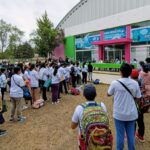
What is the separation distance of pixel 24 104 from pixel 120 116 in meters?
6.93

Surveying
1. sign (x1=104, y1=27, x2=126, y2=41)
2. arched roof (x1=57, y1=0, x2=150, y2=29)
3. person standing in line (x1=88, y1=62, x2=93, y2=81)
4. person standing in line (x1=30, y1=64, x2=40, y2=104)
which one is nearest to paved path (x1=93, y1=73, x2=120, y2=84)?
person standing in line (x1=88, y1=62, x2=93, y2=81)

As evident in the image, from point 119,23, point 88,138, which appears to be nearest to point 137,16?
point 119,23

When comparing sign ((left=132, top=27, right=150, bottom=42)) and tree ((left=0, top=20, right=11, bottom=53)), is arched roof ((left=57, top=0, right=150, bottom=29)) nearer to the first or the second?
sign ((left=132, top=27, right=150, bottom=42))

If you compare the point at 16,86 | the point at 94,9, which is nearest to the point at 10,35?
the point at 94,9

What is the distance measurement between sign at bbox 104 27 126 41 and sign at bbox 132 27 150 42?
1.73 meters

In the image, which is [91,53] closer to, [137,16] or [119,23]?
[119,23]

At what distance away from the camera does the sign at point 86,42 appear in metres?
34.2

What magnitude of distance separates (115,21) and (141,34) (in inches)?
217

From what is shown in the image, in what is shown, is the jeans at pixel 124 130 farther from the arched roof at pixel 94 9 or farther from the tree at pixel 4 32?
the tree at pixel 4 32

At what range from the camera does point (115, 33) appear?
3022 centimetres

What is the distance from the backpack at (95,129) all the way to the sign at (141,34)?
77.4 ft

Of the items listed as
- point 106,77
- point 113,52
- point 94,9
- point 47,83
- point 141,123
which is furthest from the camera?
point 94,9

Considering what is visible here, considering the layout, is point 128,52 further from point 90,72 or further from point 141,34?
point 90,72

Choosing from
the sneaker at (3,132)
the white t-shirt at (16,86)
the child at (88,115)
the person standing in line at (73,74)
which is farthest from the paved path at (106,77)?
the child at (88,115)
